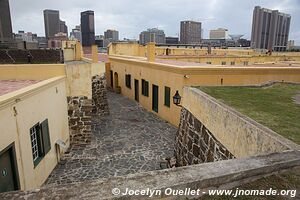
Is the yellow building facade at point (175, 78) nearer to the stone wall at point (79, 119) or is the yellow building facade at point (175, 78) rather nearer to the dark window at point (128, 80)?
the dark window at point (128, 80)

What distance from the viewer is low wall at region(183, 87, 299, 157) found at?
407 centimetres

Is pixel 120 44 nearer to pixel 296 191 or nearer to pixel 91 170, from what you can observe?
pixel 91 170

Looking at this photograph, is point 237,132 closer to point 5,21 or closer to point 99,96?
point 99,96

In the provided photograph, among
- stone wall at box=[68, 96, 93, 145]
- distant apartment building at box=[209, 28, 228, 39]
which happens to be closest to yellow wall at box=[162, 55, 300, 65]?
stone wall at box=[68, 96, 93, 145]

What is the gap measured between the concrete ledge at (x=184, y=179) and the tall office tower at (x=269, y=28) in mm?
73535

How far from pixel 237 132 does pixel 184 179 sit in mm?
2588

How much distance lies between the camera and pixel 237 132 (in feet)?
16.3

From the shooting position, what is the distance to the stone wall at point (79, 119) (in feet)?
35.4

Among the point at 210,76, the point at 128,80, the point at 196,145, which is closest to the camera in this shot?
the point at 196,145

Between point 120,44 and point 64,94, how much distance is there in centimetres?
2127

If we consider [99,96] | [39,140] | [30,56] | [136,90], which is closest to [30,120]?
[39,140]

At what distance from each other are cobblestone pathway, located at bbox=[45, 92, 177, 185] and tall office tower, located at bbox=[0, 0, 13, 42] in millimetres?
7039

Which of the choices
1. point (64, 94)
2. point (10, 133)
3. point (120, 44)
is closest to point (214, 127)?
point (10, 133)

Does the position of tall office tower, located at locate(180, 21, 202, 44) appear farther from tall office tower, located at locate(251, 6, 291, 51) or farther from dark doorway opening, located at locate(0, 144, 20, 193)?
dark doorway opening, located at locate(0, 144, 20, 193)
